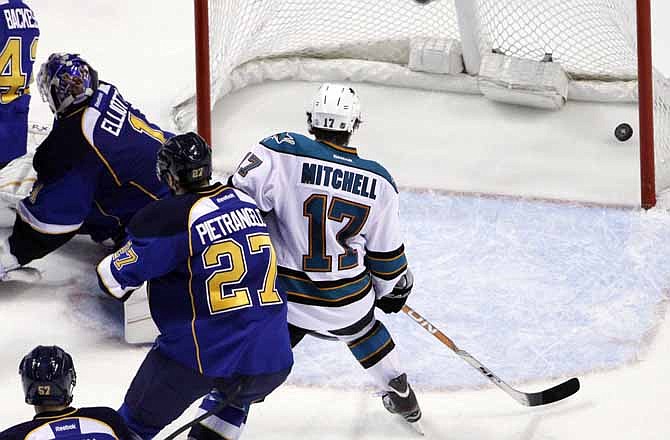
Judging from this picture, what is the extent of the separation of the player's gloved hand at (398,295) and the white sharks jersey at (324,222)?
0.21 ft

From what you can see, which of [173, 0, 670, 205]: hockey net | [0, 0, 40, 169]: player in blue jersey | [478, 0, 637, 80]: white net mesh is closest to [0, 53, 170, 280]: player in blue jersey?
[0, 0, 40, 169]: player in blue jersey

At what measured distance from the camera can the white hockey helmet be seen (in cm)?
326

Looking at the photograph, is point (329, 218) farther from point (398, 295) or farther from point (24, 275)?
point (24, 275)

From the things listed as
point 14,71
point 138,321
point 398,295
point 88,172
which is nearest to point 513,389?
point 398,295

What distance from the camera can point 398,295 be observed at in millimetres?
3529

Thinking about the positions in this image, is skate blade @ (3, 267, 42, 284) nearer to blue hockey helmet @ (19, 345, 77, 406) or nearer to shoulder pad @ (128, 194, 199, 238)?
shoulder pad @ (128, 194, 199, 238)

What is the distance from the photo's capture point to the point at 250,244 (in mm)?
3025

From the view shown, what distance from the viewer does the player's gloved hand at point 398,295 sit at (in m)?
3.50

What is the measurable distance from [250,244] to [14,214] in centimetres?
168

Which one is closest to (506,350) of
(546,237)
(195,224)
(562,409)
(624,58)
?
(562,409)

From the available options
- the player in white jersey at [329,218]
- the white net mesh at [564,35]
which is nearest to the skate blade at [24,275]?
the player in white jersey at [329,218]

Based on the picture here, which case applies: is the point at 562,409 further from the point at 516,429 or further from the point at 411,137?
the point at 411,137

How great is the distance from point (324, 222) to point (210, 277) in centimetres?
39

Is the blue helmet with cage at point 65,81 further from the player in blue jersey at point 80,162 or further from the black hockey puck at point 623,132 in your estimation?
the black hockey puck at point 623,132
